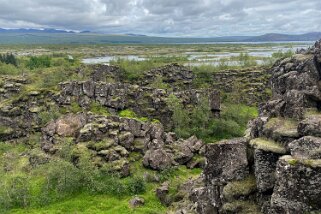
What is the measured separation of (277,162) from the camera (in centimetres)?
3062

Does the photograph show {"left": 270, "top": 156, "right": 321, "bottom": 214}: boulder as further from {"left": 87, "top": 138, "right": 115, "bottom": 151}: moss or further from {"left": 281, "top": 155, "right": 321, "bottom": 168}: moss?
{"left": 87, "top": 138, "right": 115, "bottom": 151}: moss

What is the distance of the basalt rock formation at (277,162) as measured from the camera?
28750 millimetres

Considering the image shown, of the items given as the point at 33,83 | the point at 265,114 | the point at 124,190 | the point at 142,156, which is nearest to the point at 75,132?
the point at 142,156

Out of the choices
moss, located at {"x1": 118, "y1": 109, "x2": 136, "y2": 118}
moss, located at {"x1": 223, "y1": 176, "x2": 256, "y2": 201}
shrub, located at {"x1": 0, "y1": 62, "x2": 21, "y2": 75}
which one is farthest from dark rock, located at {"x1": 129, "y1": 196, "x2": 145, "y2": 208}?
shrub, located at {"x1": 0, "y1": 62, "x2": 21, "y2": 75}

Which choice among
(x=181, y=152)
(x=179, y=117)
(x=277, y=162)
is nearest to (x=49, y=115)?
(x=179, y=117)

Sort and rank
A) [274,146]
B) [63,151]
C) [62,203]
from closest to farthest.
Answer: [274,146], [62,203], [63,151]

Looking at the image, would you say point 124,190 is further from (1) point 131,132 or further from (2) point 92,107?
(2) point 92,107

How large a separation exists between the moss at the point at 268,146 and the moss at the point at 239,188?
383 centimetres

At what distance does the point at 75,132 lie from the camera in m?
82.2

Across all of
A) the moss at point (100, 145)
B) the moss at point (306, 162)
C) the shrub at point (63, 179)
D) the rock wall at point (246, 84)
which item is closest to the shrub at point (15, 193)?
the shrub at point (63, 179)

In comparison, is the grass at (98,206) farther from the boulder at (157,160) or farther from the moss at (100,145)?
the moss at (100,145)

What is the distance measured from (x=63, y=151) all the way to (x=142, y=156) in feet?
58.2

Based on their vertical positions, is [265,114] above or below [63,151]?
above

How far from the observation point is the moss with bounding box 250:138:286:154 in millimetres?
32669
